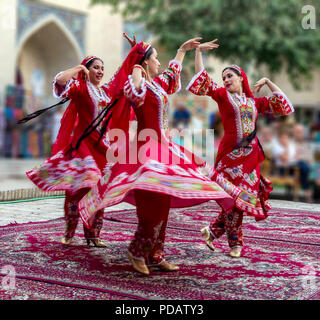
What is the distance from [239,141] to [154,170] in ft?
3.48

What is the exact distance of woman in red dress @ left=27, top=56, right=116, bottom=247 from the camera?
378 cm

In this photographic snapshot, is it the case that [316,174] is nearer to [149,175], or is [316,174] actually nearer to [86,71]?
[86,71]

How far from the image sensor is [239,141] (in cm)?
381

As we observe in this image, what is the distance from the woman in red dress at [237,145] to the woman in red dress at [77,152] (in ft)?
2.28

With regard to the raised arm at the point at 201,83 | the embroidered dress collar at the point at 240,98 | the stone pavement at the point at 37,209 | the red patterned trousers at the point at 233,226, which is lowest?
the stone pavement at the point at 37,209

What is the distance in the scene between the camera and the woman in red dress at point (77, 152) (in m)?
3.78

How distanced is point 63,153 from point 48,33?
11624 millimetres

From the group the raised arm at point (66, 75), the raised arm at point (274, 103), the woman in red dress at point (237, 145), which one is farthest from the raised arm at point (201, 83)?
the raised arm at point (66, 75)

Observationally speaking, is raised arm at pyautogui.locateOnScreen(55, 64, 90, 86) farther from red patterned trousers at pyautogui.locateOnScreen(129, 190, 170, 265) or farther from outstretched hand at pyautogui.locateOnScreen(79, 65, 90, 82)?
red patterned trousers at pyautogui.locateOnScreen(129, 190, 170, 265)

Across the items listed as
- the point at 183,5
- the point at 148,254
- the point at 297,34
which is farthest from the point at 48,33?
the point at 148,254

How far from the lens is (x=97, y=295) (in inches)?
105

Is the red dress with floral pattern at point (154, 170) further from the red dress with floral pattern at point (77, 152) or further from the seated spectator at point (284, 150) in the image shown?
the seated spectator at point (284, 150)

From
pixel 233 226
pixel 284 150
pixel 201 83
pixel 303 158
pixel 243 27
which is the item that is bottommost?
pixel 233 226

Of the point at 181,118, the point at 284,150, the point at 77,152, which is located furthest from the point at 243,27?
the point at 77,152
